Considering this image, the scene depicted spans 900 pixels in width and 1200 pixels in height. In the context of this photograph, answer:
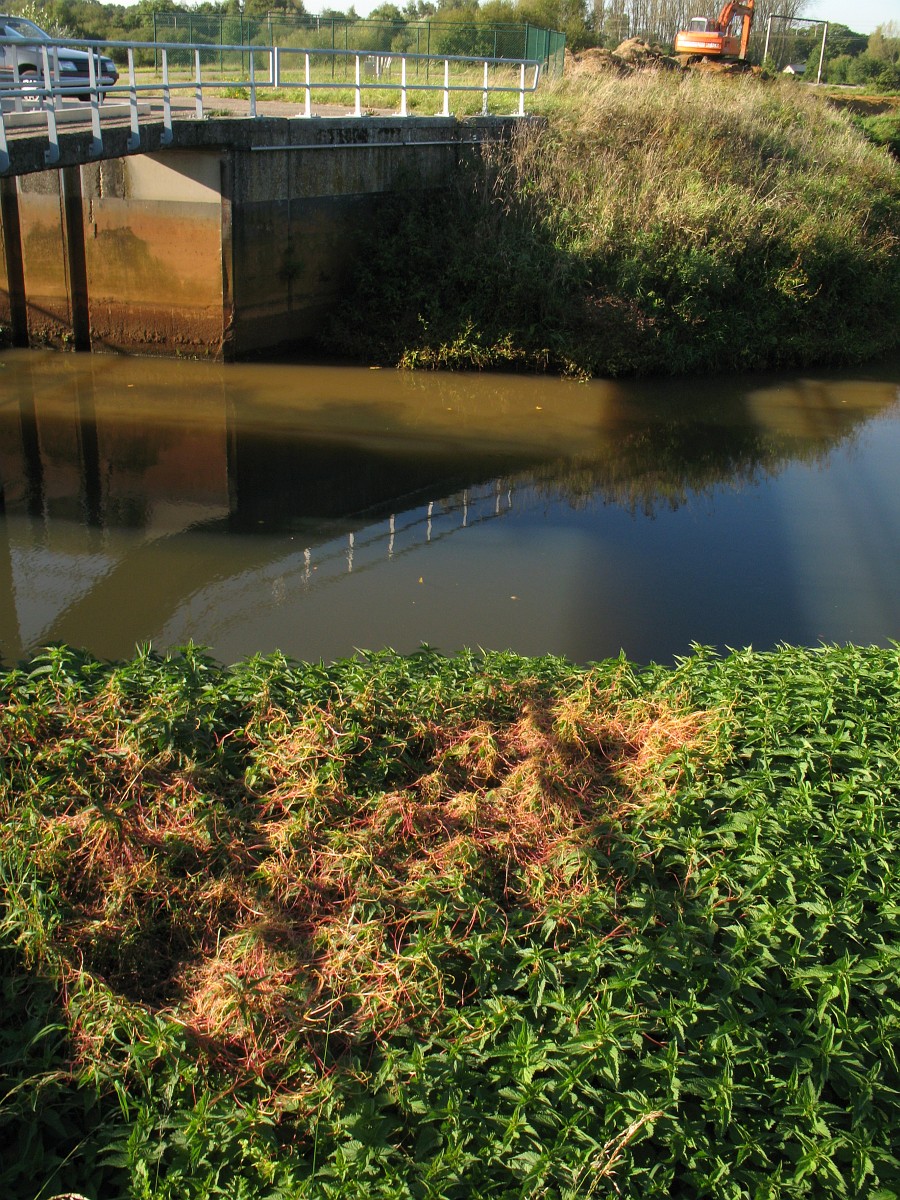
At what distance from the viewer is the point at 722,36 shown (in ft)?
115

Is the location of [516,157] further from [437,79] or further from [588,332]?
[437,79]

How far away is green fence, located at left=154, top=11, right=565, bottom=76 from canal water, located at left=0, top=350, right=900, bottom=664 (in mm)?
10151

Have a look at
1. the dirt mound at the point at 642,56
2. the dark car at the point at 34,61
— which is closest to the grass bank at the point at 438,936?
the dark car at the point at 34,61

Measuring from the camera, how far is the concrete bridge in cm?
1614

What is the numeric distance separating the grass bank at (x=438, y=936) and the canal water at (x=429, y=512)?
285 centimetres

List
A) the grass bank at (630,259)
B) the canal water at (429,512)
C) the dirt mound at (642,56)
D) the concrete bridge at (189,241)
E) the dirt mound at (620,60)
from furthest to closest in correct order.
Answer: the dirt mound at (642,56) → the dirt mound at (620,60) → the grass bank at (630,259) → the concrete bridge at (189,241) → the canal water at (429,512)

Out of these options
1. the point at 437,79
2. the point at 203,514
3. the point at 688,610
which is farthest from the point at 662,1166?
the point at 437,79

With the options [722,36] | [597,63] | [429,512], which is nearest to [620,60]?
[597,63]

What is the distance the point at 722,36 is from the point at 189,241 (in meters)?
25.7

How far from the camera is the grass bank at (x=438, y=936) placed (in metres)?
3.31

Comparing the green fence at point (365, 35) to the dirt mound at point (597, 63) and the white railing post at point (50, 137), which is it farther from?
the white railing post at point (50, 137)

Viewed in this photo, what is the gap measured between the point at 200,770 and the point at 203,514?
21.7 feet

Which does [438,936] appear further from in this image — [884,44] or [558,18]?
[884,44]

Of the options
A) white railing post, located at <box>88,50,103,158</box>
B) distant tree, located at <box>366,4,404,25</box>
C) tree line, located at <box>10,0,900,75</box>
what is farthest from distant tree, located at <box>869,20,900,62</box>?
white railing post, located at <box>88,50,103,158</box>
